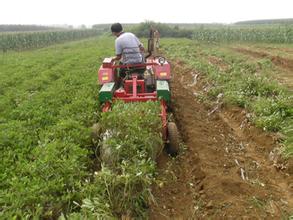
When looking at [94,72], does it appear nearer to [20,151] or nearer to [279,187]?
[20,151]

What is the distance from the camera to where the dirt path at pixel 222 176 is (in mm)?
3928

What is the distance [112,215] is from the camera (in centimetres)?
349

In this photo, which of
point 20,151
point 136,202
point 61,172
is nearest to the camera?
point 136,202

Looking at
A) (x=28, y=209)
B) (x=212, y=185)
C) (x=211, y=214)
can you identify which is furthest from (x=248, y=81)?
(x=28, y=209)

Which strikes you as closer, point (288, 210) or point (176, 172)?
point (288, 210)

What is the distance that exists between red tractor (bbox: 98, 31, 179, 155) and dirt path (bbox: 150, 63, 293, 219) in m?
0.47

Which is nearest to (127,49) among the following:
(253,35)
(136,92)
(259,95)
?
(136,92)

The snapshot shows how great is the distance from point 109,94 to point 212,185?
8.20 ft

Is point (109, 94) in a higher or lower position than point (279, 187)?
higher

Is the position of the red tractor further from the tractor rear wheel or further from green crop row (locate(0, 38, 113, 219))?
green crop row (locate(0, 38, 113, 219))

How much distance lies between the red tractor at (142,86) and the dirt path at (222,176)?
466mm

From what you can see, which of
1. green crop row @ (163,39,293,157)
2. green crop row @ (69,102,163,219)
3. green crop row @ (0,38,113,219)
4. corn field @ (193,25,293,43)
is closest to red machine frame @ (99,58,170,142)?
green crop row @ (69,102,163,219)

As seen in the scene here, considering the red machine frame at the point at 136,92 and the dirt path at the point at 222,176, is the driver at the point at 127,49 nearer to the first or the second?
the red machine frame at the point at 136,92

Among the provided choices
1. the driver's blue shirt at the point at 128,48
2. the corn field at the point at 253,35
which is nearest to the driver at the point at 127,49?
the driver's blue shirt at the point at 128,48
